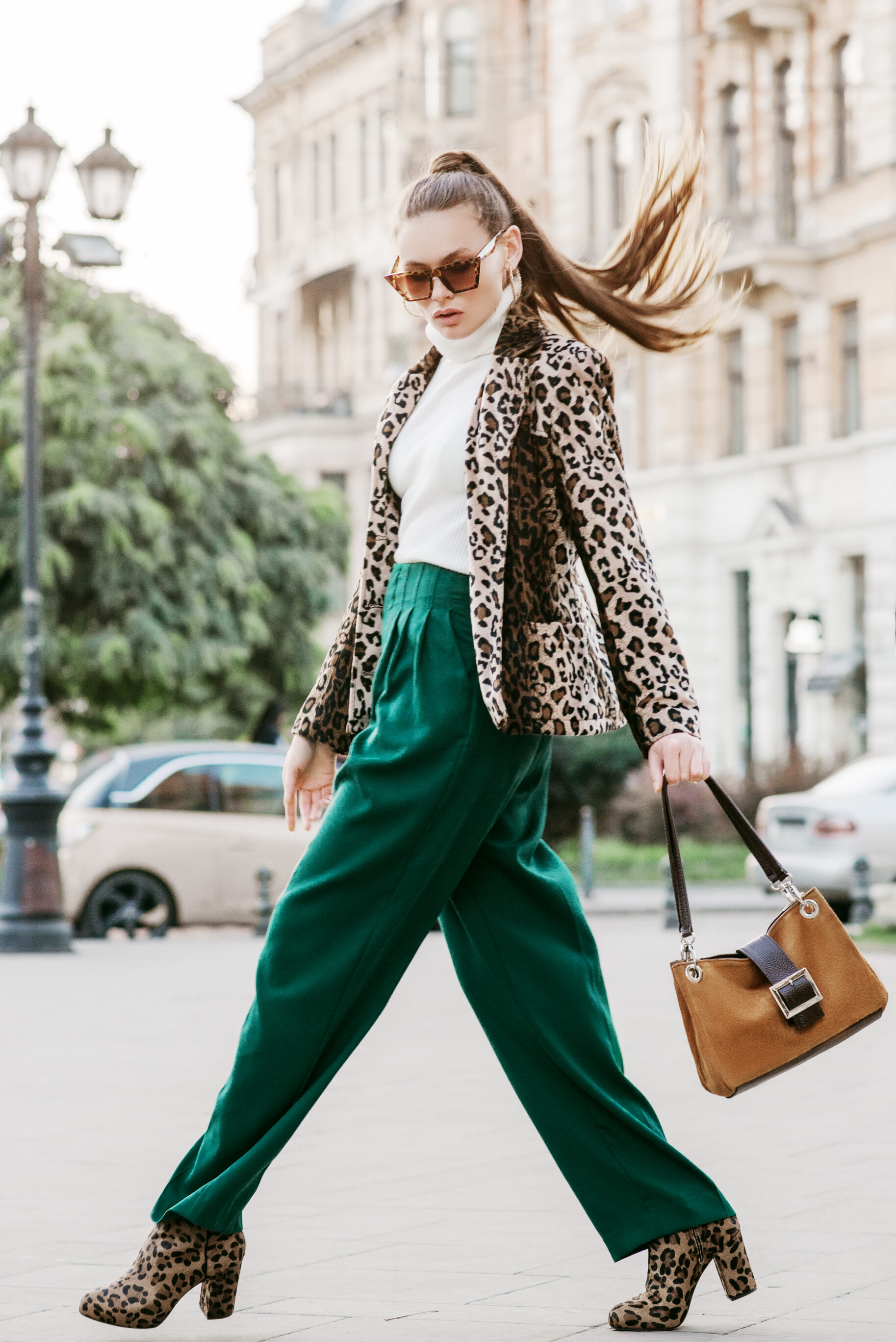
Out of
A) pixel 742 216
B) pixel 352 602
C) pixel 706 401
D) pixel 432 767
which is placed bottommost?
pixel 432 767

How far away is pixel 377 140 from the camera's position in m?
48.4

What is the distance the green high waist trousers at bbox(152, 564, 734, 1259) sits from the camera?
3908mm

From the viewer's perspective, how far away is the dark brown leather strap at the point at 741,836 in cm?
391

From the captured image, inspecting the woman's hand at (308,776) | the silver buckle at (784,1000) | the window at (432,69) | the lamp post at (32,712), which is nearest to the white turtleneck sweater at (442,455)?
the woman's hand at (308,776)

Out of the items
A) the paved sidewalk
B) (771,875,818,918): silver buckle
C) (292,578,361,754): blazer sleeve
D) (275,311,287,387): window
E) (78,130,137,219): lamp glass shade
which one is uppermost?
(275,311,287,387): window

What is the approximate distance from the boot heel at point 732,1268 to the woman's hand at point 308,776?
106cm

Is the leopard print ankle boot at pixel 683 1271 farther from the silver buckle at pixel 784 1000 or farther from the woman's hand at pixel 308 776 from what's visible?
the woman's hand at pixel 308 776

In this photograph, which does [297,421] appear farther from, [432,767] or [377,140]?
[432,767]

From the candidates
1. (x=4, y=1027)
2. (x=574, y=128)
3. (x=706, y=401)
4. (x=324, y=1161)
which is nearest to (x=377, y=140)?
(x=574, y=128)

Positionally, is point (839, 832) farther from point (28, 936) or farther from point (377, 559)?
point (377, 559)

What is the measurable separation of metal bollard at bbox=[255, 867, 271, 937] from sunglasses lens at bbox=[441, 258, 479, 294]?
12.0 metres

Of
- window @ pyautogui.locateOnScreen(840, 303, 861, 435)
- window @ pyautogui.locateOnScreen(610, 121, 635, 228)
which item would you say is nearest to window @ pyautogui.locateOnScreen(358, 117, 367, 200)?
window @ pyautogui.locateOnScreen(610, 121, 635, 228)

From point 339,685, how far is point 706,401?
1282 inches

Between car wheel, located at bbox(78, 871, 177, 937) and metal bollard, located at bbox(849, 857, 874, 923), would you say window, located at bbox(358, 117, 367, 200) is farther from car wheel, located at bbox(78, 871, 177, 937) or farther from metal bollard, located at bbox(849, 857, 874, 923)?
metal bollard, located at bbox(849, 857, 874, 923)
